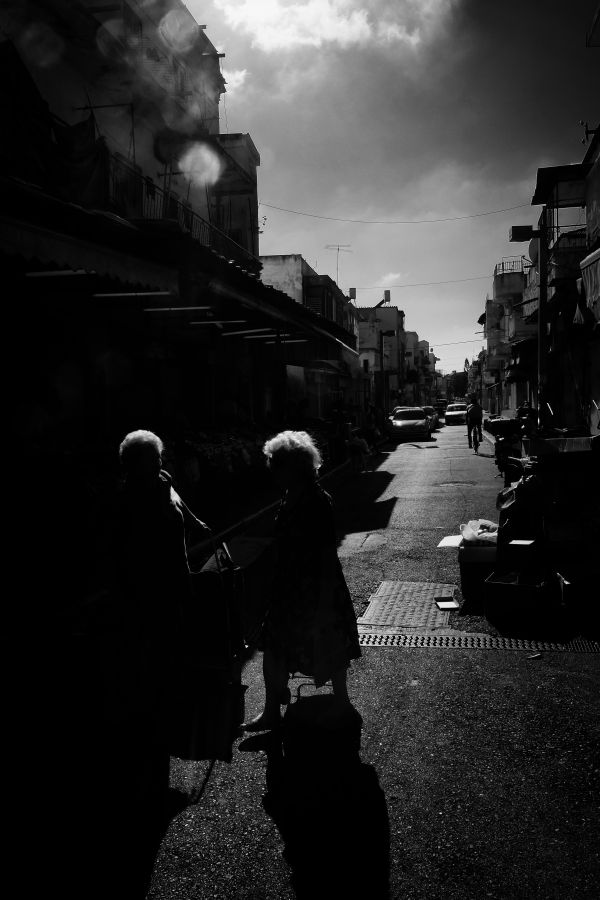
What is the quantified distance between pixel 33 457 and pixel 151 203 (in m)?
11.3

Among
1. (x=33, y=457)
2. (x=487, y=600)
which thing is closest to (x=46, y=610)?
(x=33, y=457)

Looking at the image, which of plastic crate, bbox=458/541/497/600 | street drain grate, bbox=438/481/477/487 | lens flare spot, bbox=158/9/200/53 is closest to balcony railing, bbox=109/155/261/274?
lens flare spot, bbox=158/9/200/53

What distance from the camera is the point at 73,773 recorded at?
11.7ft

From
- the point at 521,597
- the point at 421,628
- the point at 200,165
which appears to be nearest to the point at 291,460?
the point at 421,628

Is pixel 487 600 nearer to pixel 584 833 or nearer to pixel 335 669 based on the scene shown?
pixel 335 669

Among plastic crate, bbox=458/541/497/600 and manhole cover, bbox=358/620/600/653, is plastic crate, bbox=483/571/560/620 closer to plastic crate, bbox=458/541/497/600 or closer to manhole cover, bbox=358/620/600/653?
manhole cover, bbox=358/620/600/653

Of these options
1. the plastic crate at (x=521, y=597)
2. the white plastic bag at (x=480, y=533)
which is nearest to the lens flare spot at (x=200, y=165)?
the white plastic bag at (x=480, y=533)

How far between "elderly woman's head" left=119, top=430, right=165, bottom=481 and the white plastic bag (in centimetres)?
384

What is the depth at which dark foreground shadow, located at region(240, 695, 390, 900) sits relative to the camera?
2.70 meters

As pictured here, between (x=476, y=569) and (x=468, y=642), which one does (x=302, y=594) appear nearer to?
(x=468, y=642)

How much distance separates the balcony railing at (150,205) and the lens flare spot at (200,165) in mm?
1378

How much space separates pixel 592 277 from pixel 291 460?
31.5 ft

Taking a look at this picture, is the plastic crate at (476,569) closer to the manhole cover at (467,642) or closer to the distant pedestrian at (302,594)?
the manhole cover at (467,642)

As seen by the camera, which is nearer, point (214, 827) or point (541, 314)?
point (214, 827)
